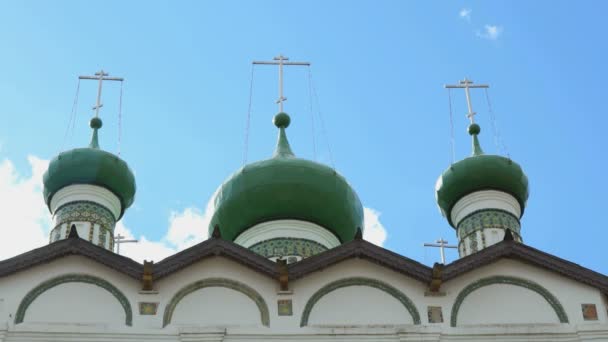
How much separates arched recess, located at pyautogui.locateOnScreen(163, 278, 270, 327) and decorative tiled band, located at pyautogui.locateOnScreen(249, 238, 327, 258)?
111 inches

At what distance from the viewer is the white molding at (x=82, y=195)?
1588 cm

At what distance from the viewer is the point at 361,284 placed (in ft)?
38.2

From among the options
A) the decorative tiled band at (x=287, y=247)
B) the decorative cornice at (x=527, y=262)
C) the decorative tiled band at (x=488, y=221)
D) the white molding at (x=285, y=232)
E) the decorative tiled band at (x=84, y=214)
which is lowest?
the decorative cornice at (x=527, y=262)

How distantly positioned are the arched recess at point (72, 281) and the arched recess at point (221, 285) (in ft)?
1.18

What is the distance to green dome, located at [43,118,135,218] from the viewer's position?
627 inches

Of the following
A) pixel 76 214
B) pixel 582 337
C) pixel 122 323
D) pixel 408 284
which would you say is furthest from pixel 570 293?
pixel 76 214

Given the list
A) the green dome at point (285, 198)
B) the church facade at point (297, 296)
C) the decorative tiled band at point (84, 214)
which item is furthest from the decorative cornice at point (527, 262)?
the decorative tiled band at point (84, 214)

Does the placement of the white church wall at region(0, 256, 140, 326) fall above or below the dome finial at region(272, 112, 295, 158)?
below

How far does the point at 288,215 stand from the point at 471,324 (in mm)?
4016

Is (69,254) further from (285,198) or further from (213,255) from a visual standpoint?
(285,198)

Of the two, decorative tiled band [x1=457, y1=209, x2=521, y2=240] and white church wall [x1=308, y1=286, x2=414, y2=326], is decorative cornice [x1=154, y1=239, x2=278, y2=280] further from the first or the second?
decorative tiled band [x1=457, y1=209, x2=521, y2=240]

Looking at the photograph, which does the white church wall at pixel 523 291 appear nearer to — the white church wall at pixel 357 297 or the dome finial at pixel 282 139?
the white church wall at pixel 357 297

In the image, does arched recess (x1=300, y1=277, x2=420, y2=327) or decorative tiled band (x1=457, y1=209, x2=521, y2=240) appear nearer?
arched recess (x1=300, y1=277, x2=420, y2=327)

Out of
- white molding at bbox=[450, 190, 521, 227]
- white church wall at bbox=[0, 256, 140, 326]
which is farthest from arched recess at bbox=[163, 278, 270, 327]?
white molding at bbox=[450, 190, 521, 227]
